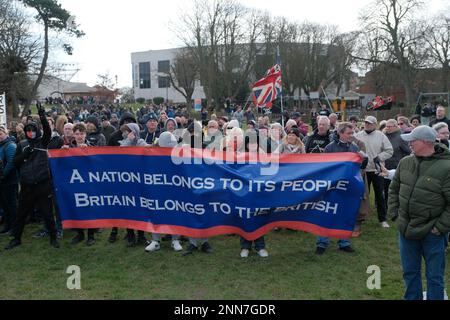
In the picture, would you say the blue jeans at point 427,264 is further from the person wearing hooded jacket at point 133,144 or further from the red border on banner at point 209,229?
the person wearing hooded jacket at point 133,144

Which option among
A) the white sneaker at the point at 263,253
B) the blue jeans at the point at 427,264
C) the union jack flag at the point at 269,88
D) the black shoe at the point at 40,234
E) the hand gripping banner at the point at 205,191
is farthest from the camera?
the union jack flag at the point at 269,88

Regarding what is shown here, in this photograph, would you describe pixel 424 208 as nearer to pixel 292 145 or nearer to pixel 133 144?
pixel 292 145

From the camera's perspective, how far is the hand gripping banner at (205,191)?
6559 millimetres

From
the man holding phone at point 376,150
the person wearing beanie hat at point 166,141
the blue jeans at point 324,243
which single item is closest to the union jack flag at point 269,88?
the man holding phone at point 376,150

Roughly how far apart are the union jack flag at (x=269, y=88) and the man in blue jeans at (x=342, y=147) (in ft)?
21.0

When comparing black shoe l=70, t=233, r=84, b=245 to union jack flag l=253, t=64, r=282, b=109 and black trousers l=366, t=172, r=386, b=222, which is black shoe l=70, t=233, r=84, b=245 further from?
union jack flag l=253, t=64, r=282, b=109

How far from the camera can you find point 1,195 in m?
8.83

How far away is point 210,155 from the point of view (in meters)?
6.94

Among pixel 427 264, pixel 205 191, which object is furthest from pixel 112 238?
pixel 427 264

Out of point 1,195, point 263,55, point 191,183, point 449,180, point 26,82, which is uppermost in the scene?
point 263,55

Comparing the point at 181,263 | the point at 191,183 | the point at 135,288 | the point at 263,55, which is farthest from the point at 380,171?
the point at 263,55

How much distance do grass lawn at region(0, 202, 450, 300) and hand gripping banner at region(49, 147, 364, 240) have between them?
49 centimetres
